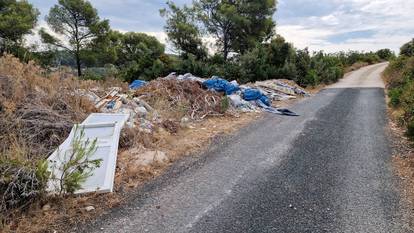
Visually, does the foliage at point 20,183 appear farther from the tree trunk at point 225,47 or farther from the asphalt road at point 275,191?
the tree trunk at point 225,47

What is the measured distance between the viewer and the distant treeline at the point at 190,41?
17.2 meters

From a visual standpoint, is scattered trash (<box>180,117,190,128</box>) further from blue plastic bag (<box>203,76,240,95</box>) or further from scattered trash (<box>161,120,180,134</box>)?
blue plastic bag (<box>203,76,240,95</box>)

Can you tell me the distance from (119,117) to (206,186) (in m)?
2.42

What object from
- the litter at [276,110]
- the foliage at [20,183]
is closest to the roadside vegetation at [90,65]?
the foliage at [20,183]

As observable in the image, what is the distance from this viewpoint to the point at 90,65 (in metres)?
26.3

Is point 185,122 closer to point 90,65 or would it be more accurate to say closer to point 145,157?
point 145,157

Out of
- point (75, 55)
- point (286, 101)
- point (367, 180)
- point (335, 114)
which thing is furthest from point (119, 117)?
point (75, 55)

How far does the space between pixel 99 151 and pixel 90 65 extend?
24386 millimetres

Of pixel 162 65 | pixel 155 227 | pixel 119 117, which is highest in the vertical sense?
pixel 162 65

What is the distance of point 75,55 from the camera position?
2536 centimetres

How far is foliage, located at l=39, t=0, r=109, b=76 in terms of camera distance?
23.6 m

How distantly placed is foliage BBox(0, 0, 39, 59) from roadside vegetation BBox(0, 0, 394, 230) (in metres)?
0.07

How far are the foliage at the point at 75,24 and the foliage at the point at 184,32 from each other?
5.99 metres

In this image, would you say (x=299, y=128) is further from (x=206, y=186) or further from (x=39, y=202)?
(x=39, y=202)
